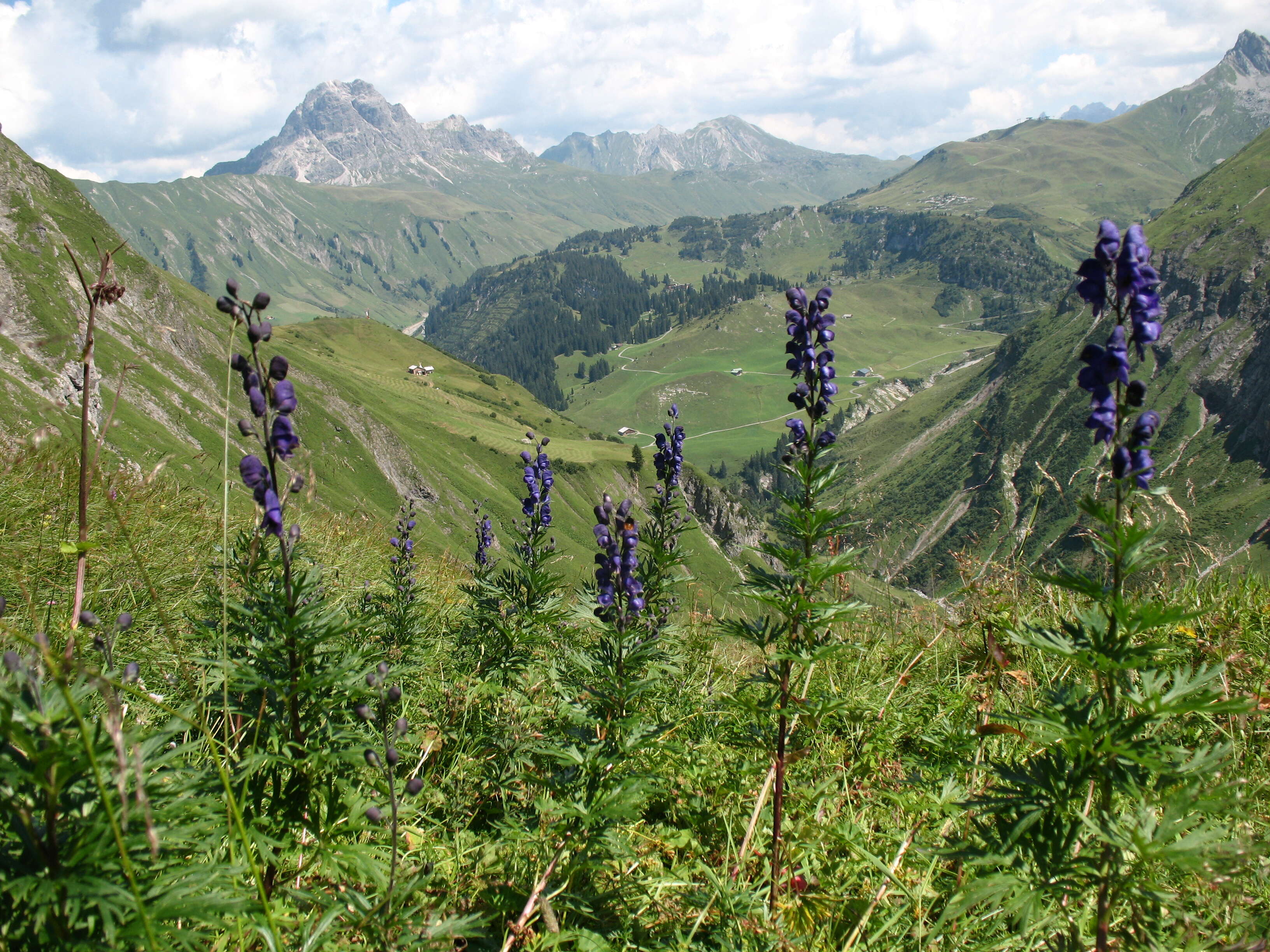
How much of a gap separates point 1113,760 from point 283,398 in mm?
Answer: 4879

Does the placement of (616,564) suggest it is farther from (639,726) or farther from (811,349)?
(811,349)

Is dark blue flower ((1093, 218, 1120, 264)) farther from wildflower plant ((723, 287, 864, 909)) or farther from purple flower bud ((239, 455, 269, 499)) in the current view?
purple flower bud ((239, 455, 269, 499))

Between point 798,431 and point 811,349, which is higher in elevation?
point 811,349

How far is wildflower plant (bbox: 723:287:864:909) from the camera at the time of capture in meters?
4.65

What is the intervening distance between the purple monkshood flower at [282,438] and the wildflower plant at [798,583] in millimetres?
3073

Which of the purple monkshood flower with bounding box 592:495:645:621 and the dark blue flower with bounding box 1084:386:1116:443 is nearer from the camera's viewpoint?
the dark blue flower with bounding box 1084:386:1116:443

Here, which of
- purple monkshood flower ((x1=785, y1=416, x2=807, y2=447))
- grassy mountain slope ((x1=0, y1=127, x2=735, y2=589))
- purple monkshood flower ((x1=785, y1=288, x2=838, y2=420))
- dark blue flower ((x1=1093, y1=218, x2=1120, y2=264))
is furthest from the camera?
grassy mountain slope ((x1=0, y1=127, x2=735, y2=589))

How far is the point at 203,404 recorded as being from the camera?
75.2 meters

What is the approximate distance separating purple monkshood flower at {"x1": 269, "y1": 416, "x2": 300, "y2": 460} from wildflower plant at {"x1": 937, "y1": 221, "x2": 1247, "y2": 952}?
4.20 m

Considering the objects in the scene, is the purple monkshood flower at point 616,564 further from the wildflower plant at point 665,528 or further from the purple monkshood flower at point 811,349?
the purple monkshood flower at point 811,349

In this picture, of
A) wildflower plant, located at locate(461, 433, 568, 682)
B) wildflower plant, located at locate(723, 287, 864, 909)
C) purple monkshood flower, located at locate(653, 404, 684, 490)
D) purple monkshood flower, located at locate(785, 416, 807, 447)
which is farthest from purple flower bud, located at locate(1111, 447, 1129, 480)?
purple monkshood flower, located at locate(653, 404, 684, 490)

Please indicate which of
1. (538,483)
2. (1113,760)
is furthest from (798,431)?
(538,483)

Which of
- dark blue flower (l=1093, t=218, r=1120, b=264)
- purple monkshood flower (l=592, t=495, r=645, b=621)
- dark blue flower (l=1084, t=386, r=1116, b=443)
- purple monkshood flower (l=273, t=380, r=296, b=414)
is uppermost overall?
dark blue flower (l=1093, t=218, r=1120, b=264)

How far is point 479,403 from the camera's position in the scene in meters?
162
